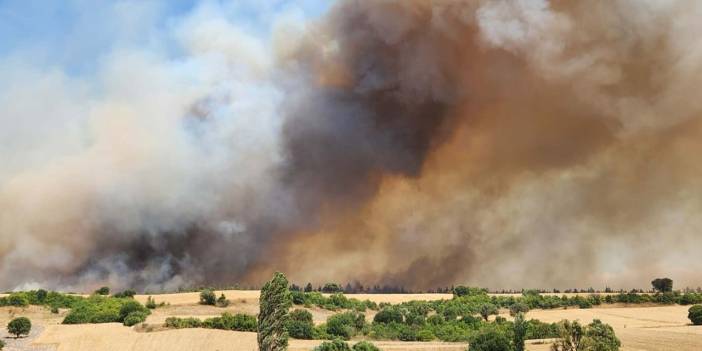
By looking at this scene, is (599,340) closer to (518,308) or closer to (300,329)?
(300,329)

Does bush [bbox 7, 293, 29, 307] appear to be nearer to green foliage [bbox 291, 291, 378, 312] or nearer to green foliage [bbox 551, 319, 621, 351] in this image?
green foliage [bbox 291, 291, 378, 312]

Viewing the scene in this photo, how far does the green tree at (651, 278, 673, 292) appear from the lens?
9306 centimetres

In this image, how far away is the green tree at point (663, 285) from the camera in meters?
93.1

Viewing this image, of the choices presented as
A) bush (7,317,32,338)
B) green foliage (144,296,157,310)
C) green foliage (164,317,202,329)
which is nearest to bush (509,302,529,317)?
green foliage (164,317,202,329)

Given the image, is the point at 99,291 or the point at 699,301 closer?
the point at 699,301

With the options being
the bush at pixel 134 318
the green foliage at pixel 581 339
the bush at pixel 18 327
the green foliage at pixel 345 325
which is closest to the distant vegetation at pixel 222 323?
the bush at pixel 134 318

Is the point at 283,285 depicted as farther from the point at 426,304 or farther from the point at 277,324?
the point at 426,304

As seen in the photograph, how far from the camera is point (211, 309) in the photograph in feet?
260

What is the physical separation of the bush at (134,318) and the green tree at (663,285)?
248 ft

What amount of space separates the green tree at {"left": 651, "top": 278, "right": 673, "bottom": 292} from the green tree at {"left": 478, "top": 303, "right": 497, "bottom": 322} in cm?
3389

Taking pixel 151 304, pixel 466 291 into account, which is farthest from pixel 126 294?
pixel 466 291

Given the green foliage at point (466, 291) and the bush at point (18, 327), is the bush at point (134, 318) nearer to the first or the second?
the bush at point (18, 327)

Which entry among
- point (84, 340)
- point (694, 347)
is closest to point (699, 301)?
point (694, 347)

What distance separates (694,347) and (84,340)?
5019cm
